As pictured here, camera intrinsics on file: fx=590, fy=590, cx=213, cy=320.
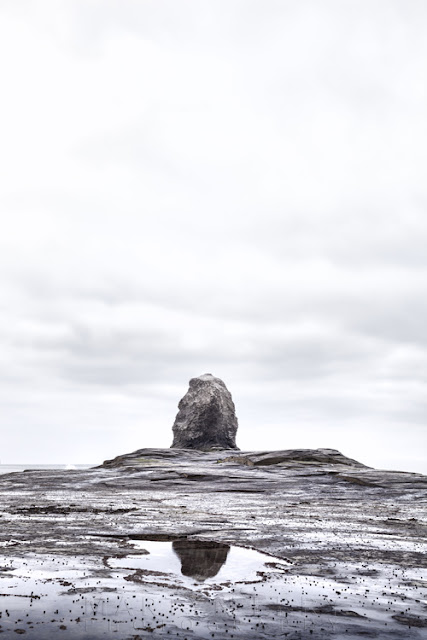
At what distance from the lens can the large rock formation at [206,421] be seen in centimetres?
6538

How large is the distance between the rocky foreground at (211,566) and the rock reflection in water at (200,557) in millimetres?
48

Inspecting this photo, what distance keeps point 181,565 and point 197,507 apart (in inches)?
480

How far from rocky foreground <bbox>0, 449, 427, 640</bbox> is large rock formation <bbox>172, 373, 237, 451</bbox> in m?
35.4

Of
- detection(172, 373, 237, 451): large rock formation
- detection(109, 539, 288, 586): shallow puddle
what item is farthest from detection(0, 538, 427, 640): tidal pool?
detection(172, 373, 237, 451): large rock formation

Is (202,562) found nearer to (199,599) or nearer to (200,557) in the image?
(200,557)

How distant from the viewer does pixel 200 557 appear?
1303 cm

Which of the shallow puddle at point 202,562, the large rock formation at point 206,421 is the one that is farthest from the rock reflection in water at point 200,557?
the large rock formation at point 206,421

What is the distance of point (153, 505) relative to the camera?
24.3 m

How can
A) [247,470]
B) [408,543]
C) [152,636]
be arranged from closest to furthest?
[152,636]
[408,543]
[247,470]

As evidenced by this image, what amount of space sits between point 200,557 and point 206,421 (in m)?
52.9

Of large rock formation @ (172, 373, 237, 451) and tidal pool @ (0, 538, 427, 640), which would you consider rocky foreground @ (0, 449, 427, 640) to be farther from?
large rock formation @ (172, 373, 237, 451)

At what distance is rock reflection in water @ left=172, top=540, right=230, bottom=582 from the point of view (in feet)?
37.4

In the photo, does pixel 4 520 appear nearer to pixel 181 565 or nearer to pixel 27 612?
pixel 181 565

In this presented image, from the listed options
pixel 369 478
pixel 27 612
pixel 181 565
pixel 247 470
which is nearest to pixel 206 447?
pixel 247 470
